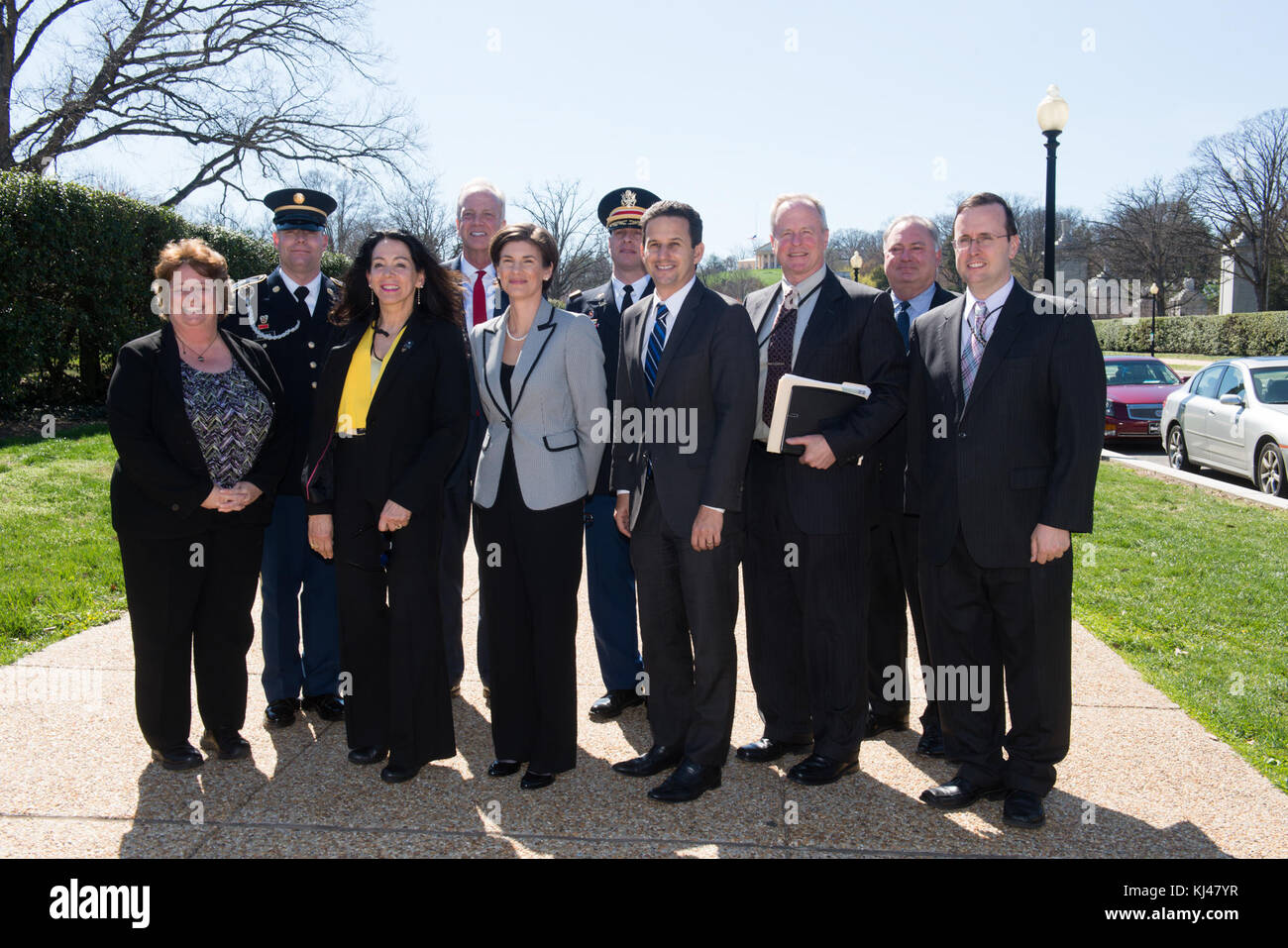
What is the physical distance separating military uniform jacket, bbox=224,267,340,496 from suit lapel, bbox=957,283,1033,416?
9.74ft

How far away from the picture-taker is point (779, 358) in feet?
13.5

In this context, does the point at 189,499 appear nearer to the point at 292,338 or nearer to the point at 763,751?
the point at 292,338

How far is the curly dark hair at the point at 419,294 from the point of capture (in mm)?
4133

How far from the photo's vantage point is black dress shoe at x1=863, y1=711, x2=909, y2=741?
14.9 feet

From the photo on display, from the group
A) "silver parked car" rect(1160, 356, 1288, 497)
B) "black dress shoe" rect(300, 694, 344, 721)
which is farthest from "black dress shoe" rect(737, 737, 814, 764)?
"silver parked car" rect(1160, 356, 1288, 497)

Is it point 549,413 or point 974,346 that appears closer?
point 974,346

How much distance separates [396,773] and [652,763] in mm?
1057

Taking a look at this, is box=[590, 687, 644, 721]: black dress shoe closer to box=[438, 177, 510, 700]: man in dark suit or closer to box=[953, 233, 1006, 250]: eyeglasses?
box=[438, 177, 510, 700]: man in dark suit

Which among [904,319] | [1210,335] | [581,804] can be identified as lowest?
[581,804]

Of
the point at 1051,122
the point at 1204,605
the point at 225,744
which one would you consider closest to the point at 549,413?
the point at 225,744

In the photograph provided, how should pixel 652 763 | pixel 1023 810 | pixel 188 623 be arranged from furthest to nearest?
pixel 188 623
pixel 652 763
pixel 1023 810

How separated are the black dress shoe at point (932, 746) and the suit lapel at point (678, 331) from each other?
199 cm

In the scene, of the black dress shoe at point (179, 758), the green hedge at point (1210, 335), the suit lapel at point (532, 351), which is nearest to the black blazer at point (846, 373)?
the suit lapel at point (532, 351)
